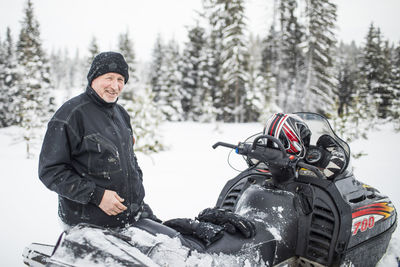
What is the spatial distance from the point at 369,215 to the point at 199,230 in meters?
1.78

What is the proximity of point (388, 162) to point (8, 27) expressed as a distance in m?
42.5

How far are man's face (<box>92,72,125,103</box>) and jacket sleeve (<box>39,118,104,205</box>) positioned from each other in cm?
36

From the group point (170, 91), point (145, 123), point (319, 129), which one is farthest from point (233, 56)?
point (319, 129)

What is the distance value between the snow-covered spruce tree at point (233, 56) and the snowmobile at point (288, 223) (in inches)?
828

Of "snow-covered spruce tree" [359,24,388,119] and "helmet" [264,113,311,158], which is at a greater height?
"snow-covered spruce tree" [359,24,388,119]

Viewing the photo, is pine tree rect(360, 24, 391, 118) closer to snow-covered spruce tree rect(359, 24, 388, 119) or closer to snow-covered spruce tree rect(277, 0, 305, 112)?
snow-covered spruce tree rect(359, 24, 388, 119)

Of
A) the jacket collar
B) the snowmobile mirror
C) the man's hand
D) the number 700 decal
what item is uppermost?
the jacket collar

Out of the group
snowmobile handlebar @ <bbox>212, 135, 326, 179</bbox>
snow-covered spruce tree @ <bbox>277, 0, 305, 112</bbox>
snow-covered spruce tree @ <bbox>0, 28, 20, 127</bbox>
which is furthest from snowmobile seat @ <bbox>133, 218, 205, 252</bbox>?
snow-covered spruce tree @ <bbox>0, 28, 20, 127</bbox>

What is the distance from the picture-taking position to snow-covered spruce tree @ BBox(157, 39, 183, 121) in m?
26.8

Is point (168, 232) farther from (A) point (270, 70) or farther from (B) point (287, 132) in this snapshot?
(A) point (270, 70)

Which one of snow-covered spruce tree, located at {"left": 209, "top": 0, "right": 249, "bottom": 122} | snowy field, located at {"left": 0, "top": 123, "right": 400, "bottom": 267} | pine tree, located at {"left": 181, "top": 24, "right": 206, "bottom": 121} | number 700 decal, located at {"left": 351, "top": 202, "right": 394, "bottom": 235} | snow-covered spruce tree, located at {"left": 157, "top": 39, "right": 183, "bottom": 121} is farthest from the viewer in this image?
pine tree, located at {"left": 181, "top": 24, "right": 206, "bottom": 121}

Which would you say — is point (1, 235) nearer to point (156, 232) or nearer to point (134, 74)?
point (156, 232)

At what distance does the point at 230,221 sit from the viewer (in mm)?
2016

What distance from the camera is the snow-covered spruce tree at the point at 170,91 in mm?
26814
